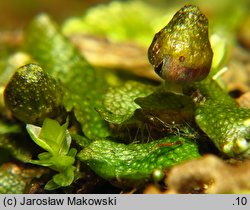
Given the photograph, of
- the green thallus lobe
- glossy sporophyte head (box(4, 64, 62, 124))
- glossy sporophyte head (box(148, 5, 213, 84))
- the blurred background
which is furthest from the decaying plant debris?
the blurred background

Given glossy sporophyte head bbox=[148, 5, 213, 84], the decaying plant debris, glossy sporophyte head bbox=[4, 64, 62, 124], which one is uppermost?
glossy sporophyte head bbox=[148, 5, 213, 84]

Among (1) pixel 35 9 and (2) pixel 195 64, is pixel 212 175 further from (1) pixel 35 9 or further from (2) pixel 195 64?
(1) pixel 35 9

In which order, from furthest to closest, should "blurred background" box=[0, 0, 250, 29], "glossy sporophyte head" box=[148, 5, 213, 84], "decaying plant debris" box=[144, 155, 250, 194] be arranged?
"blurred background" box=[0, 0, 250, 29], "glossy sporophyte head" box=[148, 5, 213, 84], "decaying plant debris" box=[144, 155, 250, 194]

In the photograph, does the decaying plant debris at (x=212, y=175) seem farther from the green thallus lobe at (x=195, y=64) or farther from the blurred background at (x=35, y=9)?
the blurred background at (x=35, y=9)

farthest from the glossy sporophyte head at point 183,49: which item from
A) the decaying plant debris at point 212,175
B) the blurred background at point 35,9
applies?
the blurred background at point 35,9

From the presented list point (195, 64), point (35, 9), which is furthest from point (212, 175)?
point (35, 9)

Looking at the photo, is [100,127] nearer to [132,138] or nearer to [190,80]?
[132,138]

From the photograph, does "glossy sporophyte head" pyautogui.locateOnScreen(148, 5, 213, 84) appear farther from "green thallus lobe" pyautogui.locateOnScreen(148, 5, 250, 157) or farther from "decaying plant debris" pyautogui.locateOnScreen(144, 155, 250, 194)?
"decaying plant debris" pyautogui.locateOnScreen(144, 155, 250, 194)
